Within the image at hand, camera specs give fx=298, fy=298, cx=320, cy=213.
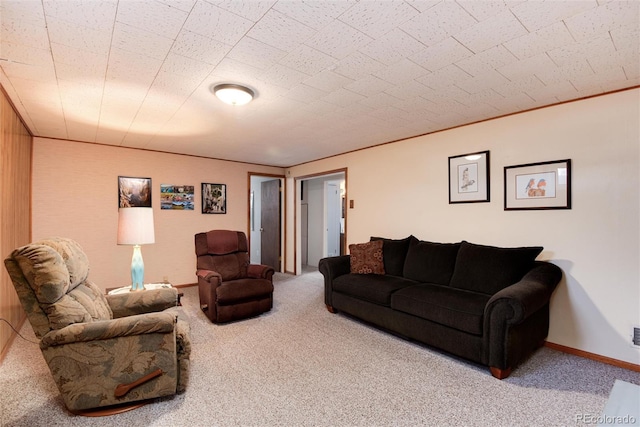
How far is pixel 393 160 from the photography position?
4.31 m

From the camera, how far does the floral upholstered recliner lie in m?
1.70

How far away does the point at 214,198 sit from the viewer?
17.9 ft

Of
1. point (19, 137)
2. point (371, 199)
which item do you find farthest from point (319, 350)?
point (19, 137)

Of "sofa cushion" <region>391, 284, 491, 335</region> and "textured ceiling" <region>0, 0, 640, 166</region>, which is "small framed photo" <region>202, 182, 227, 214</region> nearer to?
"textured ceiling" <region>0, 0, 640, 166</region>

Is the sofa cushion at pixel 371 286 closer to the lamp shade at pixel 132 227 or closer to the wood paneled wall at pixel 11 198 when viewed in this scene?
the lamp shade at pixel 132 227

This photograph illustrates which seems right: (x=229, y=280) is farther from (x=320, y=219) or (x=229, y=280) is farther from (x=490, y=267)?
(x=320, y=219)

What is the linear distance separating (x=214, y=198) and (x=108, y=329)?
3807mm

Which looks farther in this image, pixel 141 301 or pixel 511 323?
pixel 141 301

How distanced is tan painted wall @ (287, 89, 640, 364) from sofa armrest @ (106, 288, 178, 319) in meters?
3.13

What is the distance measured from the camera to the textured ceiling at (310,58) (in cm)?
158

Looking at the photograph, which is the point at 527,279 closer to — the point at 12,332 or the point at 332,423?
the point at 332,423

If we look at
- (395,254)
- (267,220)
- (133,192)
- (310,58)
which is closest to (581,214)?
(395,254)

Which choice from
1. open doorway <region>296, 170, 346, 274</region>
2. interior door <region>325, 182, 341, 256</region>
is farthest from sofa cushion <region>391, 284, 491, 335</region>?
interior door <region>325, 182, 341, 256</region>

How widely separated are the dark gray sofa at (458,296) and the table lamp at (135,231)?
207 centimetres
